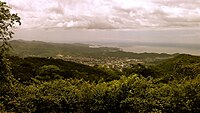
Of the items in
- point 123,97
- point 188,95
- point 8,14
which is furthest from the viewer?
point 123,97

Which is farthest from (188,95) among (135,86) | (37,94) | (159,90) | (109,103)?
(37,94)

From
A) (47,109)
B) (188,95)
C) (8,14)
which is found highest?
(8,14)

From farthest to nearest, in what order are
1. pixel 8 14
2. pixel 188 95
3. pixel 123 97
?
pixel 123 97 → pixel 188 95 → pixel 8 14

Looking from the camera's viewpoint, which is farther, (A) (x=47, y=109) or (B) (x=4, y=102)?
(A) (x=47, y=109)

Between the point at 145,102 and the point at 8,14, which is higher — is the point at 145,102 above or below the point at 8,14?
below

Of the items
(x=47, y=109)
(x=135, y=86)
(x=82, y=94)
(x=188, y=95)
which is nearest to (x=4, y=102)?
(x=47, y=109)

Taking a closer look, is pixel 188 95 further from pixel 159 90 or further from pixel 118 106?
pixel 118 106

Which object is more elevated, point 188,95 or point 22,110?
point 188,95

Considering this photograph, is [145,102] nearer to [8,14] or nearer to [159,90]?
[159,90]

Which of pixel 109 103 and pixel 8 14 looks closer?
pixel 8 14
